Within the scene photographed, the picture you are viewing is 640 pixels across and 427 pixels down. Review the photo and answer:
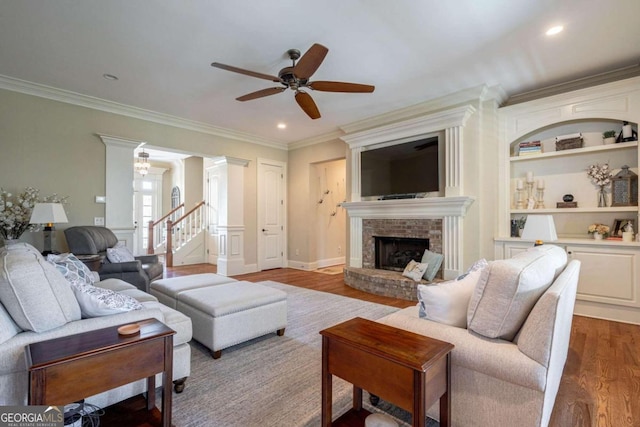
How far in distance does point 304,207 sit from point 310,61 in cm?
425

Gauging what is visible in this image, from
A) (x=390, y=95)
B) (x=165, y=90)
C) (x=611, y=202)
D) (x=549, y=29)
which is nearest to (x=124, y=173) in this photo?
(x=165, y=90)

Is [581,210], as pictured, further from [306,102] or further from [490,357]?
[306,102]

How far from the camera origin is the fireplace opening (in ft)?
15.9

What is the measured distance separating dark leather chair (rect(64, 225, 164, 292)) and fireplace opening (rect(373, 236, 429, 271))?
11.3ft

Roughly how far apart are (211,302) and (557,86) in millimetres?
4759

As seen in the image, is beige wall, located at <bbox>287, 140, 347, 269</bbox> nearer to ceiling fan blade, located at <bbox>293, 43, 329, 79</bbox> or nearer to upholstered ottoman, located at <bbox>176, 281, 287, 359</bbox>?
ceiling fan blade, located at <bbox>293, 43, 329, 79</bbox>

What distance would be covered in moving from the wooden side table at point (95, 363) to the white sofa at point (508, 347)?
4.39 feet

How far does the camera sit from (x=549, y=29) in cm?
274

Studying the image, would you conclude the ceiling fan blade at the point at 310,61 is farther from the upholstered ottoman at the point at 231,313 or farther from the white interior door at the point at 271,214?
the white interior door at the point at 271,214

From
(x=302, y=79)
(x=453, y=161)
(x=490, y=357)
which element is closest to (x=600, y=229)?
(x=453, y=161)

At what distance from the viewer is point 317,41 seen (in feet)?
9.55

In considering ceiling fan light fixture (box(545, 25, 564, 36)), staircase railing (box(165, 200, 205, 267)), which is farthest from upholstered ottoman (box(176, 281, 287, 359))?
staircase railing (box(165, 200, 205, 267))

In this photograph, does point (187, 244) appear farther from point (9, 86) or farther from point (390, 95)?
point (390, 95)

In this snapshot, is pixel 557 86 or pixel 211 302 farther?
pixel 557 86
